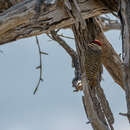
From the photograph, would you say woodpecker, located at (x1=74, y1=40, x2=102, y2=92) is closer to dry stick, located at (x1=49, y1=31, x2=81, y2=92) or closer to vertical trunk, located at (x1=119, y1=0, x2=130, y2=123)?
dry stick, located at (x1=49, y1=31, x2=81, y2=92)

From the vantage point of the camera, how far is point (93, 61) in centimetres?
486

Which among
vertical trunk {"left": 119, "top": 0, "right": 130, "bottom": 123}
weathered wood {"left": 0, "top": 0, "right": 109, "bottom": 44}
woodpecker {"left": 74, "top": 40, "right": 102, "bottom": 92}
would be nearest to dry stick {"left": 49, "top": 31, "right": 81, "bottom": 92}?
woodpecker {"left": 74, "top": 40, "right": 102, "bottom": 92}

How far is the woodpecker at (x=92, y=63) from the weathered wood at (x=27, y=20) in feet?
2.25

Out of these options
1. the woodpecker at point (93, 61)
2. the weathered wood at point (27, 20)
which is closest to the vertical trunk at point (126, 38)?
the weathered wood at point (27, 20)

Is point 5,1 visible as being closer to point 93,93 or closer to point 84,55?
point 84,55

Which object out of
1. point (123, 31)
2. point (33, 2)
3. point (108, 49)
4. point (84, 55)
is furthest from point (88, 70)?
point (33, 2)

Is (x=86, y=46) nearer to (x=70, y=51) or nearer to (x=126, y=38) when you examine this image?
(x=70, y=51)

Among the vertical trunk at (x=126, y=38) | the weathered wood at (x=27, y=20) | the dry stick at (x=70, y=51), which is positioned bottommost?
the dry stick at (x=70, y=51)

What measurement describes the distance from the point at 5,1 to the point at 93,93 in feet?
5.16

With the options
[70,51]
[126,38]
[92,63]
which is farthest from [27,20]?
[70,51]

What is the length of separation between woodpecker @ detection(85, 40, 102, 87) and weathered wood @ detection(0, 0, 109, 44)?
678mm

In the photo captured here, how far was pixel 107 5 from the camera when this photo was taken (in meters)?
4.44

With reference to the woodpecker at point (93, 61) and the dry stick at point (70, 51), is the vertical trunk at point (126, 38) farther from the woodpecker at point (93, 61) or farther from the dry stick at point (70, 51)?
the dry stick at point (70, 51)

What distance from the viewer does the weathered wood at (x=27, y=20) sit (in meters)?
3.73
